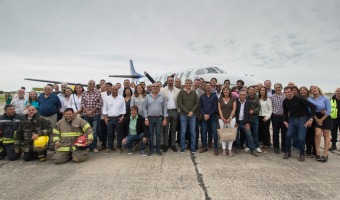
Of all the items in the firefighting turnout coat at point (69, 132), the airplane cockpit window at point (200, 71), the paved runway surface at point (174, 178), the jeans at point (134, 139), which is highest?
the airplane cockpit window at point (200, 71)

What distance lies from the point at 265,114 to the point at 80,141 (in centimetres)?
479

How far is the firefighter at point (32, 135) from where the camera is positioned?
5.79m

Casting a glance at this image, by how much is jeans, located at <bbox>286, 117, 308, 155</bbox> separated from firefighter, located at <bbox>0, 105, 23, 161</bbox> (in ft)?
21.8

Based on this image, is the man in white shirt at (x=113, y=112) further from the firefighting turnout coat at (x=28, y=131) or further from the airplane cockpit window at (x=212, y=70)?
the airplane cockpit window at (x=212, y=70)

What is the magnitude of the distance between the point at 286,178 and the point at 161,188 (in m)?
2.33

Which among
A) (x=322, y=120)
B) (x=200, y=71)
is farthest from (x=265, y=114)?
(x=200, y=71)

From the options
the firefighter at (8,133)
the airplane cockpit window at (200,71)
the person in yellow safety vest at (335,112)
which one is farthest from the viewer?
the airplane cockpit window at (200,71)

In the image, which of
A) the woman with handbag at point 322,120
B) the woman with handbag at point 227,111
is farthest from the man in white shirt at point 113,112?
the woman with handbag at point 322,120

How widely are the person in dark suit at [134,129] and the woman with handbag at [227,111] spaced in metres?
2.03

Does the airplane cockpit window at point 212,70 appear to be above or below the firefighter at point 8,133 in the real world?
above

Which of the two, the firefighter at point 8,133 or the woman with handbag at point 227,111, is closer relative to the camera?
the firefighter at point 8,133

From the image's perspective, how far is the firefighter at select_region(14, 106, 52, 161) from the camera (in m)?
5.79

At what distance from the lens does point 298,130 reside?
5.91 m

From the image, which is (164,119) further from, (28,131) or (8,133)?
(8,133)
